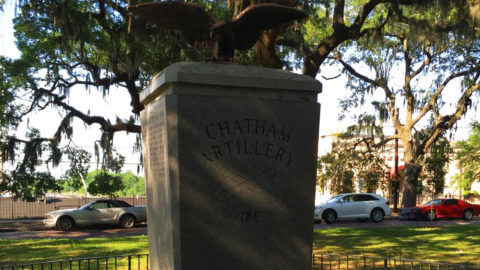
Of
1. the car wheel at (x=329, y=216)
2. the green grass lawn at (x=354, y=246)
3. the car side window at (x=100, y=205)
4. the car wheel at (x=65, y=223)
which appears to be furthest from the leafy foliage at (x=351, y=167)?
the car wheel at (x=65, y=223)

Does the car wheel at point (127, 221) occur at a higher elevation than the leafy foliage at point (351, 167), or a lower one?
lower

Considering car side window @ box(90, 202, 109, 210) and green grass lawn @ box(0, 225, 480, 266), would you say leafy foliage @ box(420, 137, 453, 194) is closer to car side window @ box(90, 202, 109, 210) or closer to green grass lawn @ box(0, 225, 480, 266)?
green grass lawn @ box(0, 225, 480, 266)

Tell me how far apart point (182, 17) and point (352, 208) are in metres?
19.8

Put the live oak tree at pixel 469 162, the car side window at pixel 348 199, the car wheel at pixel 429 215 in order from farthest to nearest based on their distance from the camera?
the live oak tree at pixel 469 162 → the car wheel at pixel 429 215 → the car side window at pixel 348 199

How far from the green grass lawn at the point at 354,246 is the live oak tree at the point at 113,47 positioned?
4199 mm

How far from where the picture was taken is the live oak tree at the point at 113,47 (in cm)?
1184

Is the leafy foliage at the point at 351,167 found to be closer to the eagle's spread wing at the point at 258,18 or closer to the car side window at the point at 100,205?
the car side window at the point at 100,205

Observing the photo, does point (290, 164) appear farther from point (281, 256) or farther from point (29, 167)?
point (29, 167)

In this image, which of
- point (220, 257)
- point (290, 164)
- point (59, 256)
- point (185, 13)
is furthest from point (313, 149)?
point (59, 256)

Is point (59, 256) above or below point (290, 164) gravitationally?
below

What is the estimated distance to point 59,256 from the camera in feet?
37.8

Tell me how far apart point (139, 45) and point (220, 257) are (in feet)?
34.5

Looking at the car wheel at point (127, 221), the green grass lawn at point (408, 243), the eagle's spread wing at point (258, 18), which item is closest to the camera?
the eagle's spread wing at point (258, 18)

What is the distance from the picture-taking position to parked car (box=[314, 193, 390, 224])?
22.4 m
